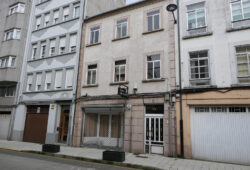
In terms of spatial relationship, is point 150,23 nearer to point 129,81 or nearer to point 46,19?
point 129,81

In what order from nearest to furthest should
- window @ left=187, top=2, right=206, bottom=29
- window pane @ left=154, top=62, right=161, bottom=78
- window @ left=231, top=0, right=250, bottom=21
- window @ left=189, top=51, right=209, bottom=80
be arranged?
window @ left=231, top=0, right=250, bottom=21 → window @ left=189, top=51, right=209, bottom=80 → window @ left=187, top=2, right=206, bottom=29 → window pane @ left=154, top=62, right=161, bottom=78

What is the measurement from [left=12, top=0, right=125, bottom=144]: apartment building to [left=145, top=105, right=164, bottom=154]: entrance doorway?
21.0ft

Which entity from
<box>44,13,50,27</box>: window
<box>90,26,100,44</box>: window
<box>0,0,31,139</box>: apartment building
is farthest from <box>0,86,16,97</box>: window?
<box>90,26,100,44</box>: window

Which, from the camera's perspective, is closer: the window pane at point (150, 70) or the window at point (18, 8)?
the window pane at point (150, 70)

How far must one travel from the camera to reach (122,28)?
14.5m

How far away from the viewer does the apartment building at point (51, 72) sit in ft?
51.1

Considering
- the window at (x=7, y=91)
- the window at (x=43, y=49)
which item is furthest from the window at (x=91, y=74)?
the window at (x=7, y=91)

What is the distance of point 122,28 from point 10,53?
42.4 ft

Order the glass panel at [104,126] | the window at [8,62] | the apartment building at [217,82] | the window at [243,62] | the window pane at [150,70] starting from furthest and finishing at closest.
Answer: the window at [8,62]
the glass panel at [104,126]
the window pane at [150,70]
the window at [243,62]
the apartment building at [217,82]

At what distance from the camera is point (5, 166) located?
740 centimetres

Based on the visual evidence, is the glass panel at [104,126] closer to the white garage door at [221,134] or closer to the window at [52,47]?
the white garage door at [221,134]

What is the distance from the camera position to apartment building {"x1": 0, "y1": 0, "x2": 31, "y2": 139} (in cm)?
1892

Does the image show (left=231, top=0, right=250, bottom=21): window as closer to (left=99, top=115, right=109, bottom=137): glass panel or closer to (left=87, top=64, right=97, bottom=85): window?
(left=87, top=64, right=97, bottom=85): window

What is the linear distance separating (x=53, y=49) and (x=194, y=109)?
14.1 metres
